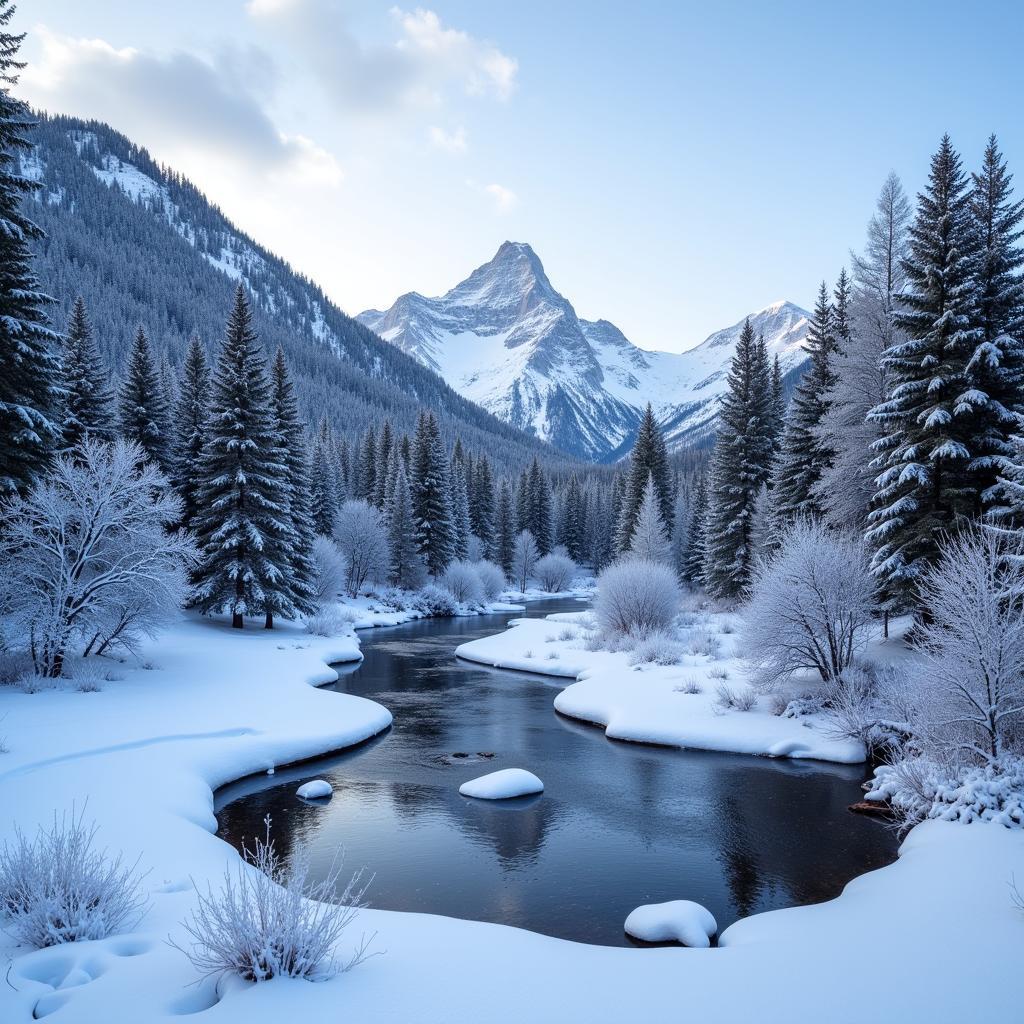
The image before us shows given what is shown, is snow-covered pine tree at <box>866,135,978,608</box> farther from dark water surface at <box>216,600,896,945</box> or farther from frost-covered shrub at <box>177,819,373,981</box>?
frost-covered shrub at <box>177,819,373,981</box>

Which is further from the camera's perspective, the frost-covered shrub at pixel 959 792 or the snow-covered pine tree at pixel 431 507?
the snow-covered pine tree at pixel 431 507

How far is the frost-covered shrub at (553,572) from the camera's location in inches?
3206

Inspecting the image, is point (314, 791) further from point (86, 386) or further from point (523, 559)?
point (523, 559)

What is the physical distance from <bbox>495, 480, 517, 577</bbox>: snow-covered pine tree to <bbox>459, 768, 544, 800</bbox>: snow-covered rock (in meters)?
64.5

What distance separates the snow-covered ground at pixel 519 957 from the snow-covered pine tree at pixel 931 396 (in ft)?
33.6

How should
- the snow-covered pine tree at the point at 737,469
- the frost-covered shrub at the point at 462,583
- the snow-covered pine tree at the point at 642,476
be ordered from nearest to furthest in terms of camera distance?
1. the snow-covered pine tree at the point at 737,469
2. the snow-covered pine tree at the point at 642,476
3. the frost-covered shrub at the point at 462,583

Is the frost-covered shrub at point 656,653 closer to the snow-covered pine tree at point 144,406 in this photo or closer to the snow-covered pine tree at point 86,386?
the snow-covered pine tree at point 86,386

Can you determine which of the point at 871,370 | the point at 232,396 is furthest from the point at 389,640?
the point at 871,370

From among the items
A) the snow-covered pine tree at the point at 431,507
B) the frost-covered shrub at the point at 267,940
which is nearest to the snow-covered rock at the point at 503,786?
the frost-covered shrub at the point at 267,940

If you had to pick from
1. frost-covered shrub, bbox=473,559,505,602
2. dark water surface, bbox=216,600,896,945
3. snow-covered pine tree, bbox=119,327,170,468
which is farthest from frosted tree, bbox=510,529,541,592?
dark water surface, bbox=216,600,896,945

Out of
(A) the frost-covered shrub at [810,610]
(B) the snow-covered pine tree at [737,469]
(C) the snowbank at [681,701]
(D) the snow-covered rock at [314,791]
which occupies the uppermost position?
(B) the snow-covered pine tree at [737,469]

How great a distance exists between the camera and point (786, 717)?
19.4 metres

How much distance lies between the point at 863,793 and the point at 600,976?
11.0 metres

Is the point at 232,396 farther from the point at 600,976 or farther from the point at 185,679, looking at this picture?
the point at 600,976
